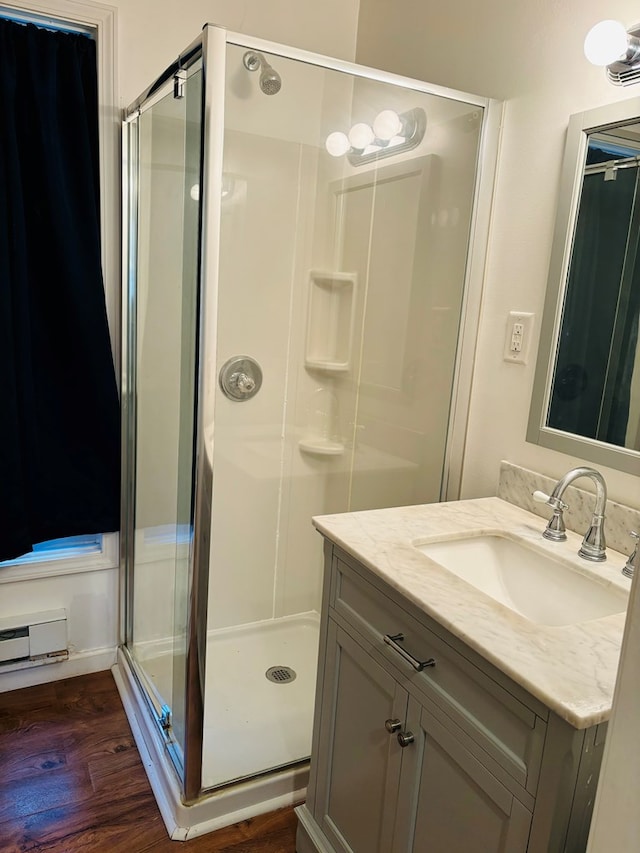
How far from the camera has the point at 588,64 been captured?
4.99 ft

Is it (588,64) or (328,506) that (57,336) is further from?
(588,64)

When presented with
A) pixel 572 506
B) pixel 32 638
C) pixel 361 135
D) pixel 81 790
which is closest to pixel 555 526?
pixel 572 506

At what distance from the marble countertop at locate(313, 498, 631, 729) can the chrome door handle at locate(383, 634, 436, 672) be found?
0.39 feet

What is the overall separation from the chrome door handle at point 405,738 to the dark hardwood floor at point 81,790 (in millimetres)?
732

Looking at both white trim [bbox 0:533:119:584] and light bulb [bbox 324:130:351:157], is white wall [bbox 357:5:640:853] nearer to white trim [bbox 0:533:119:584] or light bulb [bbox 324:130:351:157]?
light bulb [bbox 324:130:351:157]

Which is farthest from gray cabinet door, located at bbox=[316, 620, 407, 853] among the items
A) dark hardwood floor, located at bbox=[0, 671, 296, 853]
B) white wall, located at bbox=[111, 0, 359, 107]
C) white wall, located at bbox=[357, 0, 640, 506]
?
white wall, located at bbox=[111, 0, 359, 107]

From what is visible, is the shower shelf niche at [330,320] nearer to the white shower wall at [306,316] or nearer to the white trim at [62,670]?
the white shower wall at [306,316]

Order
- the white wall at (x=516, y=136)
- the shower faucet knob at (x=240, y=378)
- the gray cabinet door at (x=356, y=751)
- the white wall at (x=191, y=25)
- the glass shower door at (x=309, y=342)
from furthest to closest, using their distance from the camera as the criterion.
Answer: the shower faucet knob at (x=240, y=378) < the white wall at (x=191, y=25) < the glass shower door at (x=309, y=342) < the white wall at (x=516, y=136) < the gray cabinet door at (x=356, y=751)

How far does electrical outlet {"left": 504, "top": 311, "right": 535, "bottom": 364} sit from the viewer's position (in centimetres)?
173

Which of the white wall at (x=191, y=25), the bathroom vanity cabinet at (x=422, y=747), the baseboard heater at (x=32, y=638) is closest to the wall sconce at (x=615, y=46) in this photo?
the bathroom vanity cabinet at (x=422, y=747)

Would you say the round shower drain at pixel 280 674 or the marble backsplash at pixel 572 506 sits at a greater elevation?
the marble backsplash at pixel 572 506

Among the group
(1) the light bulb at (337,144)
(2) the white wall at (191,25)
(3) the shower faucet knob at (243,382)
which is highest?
(2) the white wall at (191,25)

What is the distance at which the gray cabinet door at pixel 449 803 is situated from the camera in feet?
3.29

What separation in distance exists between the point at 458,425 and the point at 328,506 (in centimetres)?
70
